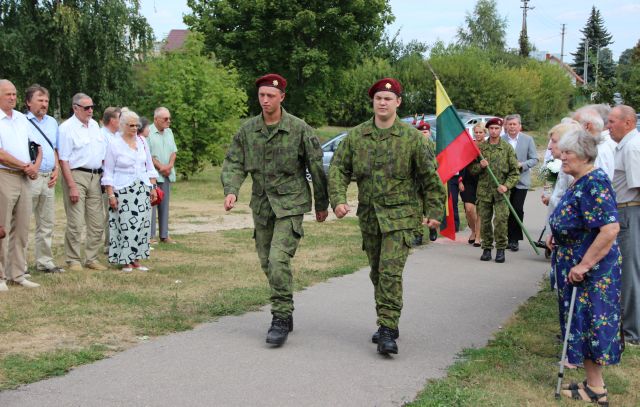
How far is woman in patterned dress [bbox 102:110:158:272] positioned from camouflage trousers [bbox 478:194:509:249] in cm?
479

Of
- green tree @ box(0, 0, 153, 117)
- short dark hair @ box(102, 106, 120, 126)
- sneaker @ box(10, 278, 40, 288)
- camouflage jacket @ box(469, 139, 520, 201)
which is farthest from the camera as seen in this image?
green tree @ box(0, 0, 153, 117)

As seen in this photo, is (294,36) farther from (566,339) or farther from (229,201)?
(566,339)

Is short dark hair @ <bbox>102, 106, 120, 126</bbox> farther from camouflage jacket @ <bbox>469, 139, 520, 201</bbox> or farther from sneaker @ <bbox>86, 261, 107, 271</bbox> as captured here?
camouflage jacket @ <bbox>469, 139, 520, 201</bbox>

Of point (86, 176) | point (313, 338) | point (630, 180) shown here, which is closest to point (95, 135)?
point (86, 176)

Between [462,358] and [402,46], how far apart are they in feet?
216

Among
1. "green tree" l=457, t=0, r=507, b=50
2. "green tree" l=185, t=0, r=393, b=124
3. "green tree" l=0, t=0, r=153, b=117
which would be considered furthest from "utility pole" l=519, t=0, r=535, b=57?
"green tree" l=0, t=0, r=153, b=117

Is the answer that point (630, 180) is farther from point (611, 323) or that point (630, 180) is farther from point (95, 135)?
point (95, 135)

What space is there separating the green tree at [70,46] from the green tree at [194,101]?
3288 millimetres

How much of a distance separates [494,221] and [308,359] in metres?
5.69

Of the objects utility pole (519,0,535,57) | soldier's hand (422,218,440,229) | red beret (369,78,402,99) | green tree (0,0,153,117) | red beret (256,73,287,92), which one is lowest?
soldier's hand (422,218,440,229)

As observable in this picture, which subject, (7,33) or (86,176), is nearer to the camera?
(86,176)

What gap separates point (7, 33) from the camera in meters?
24.1

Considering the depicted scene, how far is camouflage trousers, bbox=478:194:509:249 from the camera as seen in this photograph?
34.7 feet

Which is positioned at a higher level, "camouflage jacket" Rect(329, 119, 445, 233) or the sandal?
"camouflage jacket" Rect(329, 119, 445, 233)
